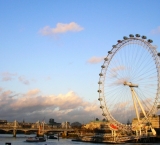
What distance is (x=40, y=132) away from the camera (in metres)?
115

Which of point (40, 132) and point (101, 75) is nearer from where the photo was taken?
point (101, 75)

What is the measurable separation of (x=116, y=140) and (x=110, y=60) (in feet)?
64.3

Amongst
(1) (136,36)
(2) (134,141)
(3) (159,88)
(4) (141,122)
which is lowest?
(2) (134,141)

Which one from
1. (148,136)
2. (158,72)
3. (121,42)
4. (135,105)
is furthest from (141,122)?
(121,42)

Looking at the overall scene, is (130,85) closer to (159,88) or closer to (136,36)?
(159,88)

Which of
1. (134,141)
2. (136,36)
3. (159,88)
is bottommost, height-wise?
(134,141)

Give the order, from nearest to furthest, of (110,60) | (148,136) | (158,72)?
1. (158,72)
2. (110,60)
3. (148,136)

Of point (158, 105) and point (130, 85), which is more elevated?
point (130, 85)

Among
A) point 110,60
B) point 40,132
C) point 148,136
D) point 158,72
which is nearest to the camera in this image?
point 158,72

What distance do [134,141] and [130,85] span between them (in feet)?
52.0

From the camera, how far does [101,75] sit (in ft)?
188

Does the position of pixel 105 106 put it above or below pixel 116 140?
above

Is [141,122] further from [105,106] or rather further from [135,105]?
[105,106]

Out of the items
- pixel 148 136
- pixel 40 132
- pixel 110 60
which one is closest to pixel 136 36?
pixel 110 60
